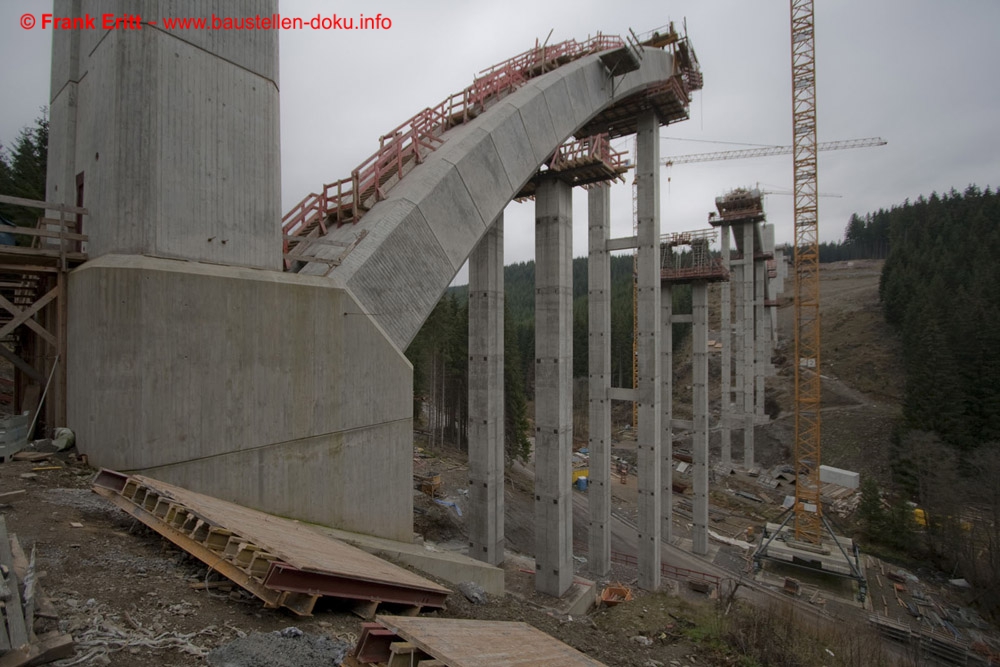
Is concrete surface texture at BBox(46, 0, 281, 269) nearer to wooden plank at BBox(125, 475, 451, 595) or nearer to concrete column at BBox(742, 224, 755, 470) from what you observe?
wooden plank at BBox(125, 475, 451, 595)

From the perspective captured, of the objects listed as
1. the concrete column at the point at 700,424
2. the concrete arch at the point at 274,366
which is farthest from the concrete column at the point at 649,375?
the concrete arch at the point at 274,366

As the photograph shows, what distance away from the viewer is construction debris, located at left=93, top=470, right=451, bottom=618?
461 centimetres

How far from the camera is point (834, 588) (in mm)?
21703

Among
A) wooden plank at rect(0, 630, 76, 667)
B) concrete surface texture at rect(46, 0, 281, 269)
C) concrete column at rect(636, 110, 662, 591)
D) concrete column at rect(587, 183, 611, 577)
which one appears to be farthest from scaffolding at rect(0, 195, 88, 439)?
concrete column at rect(636, 110, 662, 591)

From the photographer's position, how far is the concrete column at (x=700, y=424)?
2427cm

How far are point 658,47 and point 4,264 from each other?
2282cm

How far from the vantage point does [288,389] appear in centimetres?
753

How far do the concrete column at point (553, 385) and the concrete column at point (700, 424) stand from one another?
1053 cm

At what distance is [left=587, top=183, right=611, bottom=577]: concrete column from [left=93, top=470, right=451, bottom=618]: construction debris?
1368cm

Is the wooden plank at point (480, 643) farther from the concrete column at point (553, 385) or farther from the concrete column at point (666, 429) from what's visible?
the concrete column at point (666, 429)

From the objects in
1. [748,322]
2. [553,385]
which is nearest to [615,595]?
[553,385]

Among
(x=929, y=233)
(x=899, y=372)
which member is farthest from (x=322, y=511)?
(x=929, y=233)

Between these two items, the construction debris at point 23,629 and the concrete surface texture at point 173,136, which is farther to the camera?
the concrete surface texture at point 173,136

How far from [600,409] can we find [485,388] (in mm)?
5502
